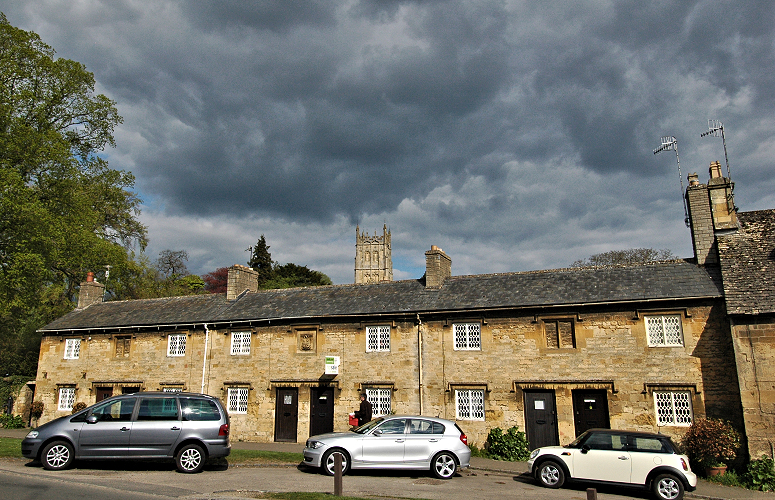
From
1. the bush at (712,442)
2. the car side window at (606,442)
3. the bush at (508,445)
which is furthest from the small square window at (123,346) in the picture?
the bush at (712,442)

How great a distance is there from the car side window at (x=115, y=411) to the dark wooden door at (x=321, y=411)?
31.0 ft

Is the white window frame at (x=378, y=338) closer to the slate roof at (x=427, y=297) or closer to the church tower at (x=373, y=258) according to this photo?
the slate roof at (x=427, y=297)

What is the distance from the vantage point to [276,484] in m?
12.1

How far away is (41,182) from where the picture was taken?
26.0m

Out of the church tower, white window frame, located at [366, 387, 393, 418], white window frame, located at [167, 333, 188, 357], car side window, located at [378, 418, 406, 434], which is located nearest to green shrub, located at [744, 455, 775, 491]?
car side window, located at [378, 418, 406, 434]

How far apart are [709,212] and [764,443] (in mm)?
8149

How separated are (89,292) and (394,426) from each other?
23.8 meters

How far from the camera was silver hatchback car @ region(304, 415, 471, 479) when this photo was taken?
13547mm

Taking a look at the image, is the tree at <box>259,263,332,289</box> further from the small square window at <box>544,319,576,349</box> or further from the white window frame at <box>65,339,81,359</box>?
the small square window at <box>544,319,576,349</box>

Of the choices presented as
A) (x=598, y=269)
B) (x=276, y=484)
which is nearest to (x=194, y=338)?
(x=276, y=484)

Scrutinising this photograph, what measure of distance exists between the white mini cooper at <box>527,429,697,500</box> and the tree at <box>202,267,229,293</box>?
2004 inches

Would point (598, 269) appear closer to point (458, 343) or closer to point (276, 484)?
point (458, 343)

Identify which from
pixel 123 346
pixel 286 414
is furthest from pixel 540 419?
pixel 123 346

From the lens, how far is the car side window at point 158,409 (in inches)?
510
